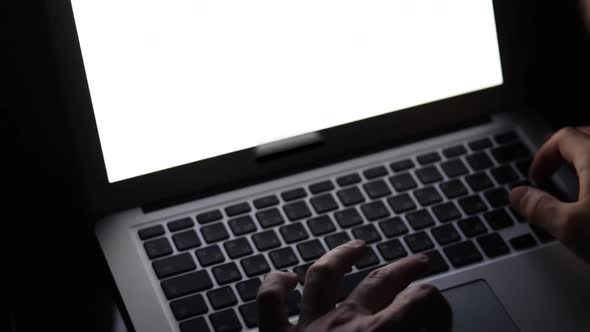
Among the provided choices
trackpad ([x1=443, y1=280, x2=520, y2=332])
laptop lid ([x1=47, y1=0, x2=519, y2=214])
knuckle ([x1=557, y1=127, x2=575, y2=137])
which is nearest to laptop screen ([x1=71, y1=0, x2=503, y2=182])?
laptop lid ([x1=47, y1=0, x2=519, y2=214])

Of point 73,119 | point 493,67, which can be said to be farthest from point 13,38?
point 493,67

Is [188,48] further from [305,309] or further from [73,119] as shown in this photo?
[305,309]

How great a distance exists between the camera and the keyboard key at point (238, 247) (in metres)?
0.71

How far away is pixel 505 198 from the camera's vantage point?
0.76m

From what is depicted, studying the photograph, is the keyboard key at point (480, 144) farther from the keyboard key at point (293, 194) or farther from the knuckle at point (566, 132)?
the keyboard key at point (293, 194)

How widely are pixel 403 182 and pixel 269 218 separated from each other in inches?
5.7

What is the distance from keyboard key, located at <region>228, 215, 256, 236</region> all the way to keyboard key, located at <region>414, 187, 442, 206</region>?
0.56 ft

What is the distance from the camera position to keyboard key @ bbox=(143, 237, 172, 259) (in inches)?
27.7

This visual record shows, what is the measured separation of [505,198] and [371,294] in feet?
0.70

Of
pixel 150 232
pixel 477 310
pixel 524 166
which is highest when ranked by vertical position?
pixel 150 232

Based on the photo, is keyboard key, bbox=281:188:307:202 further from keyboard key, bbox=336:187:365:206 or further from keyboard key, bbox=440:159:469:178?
keyboard key, bbox=440:159:469:178

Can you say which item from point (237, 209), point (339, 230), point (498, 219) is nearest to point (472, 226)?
point (498, 219)

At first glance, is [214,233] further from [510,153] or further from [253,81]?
[510,153]

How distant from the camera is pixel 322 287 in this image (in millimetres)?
617
